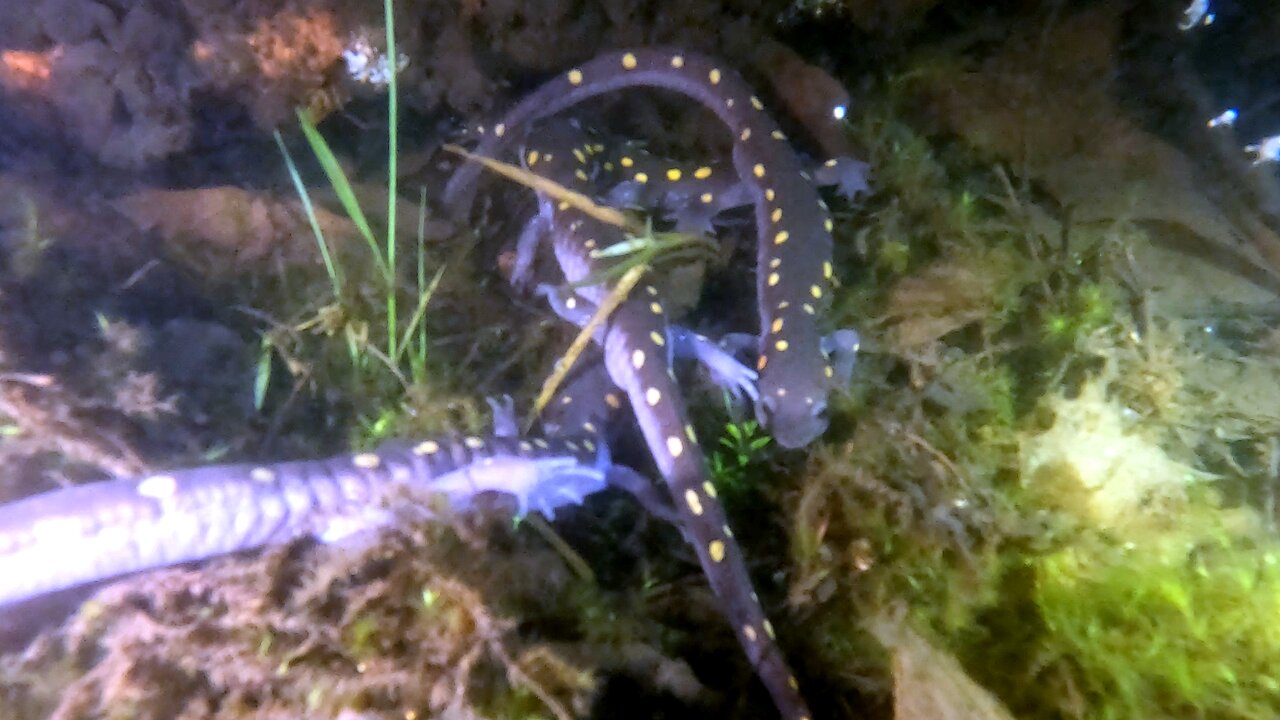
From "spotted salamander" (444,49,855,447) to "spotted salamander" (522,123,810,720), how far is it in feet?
1.33

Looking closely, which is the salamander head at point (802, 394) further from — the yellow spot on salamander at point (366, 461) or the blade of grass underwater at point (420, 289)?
the yellow spot on salamander at point (366, 461)

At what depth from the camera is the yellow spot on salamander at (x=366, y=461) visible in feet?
10.5

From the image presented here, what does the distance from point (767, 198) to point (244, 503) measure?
11.3ft

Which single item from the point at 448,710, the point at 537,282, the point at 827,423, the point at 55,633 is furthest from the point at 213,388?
the point at 827,423

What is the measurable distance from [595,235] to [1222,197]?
4137mm

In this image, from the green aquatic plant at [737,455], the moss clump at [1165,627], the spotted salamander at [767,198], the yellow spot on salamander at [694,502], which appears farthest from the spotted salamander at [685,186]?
the moss clump at [1165,627]

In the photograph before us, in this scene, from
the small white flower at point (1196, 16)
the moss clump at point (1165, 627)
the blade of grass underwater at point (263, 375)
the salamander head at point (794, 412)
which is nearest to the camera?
the moss clump at point (1165, 627)

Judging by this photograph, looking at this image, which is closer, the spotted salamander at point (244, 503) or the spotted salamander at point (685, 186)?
the spotted salamander at point (244, 503)

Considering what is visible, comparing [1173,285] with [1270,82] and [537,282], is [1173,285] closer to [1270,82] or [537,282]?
[1270,82]

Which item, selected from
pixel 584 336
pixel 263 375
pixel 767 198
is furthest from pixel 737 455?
pixel 263 375

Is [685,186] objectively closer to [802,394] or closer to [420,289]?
[802,394]

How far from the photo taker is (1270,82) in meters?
5.40

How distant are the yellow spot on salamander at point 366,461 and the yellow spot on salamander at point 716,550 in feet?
5.21

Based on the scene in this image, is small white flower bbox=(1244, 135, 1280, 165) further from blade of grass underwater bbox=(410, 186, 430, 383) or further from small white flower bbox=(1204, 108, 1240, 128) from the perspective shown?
blade of grass underwater bbox=(410, 186, 430, 383)
